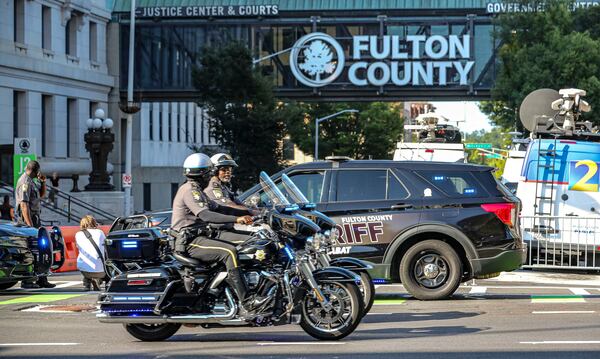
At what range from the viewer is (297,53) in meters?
58.0

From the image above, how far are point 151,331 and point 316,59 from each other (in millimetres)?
46207

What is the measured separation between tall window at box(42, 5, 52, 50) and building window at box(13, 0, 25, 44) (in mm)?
2745

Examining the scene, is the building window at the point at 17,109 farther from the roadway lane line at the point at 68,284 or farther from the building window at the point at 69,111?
the roadway lane line at the point at 68,284

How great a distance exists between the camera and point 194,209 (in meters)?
11.9

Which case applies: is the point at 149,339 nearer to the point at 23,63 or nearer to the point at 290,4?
the point at 23,63

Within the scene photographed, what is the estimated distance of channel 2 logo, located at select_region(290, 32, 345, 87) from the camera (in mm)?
57656

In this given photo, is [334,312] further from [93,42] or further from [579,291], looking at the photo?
[93,42]

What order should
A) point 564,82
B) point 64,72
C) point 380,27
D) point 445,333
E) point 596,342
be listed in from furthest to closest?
point 380,27 < point 64,72 < point 564,82 < point 445,333 < point 596,342

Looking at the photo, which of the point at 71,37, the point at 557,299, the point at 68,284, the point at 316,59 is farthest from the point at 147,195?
the point at 557,299

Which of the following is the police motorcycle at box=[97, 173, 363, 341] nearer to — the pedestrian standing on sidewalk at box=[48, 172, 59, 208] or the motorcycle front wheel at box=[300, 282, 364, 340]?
the motorcycle front wheel at box=[300, 282, 364, 340]

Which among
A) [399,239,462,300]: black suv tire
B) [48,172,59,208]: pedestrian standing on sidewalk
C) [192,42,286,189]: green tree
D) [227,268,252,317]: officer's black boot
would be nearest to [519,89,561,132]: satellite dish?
[399,239,462,300]: black suv tire

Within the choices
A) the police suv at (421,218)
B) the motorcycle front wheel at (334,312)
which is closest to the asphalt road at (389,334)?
the motorcycle front wheel at (334,312)

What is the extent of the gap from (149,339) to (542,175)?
39.1 feet

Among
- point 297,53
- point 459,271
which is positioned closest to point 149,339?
point 459,271
